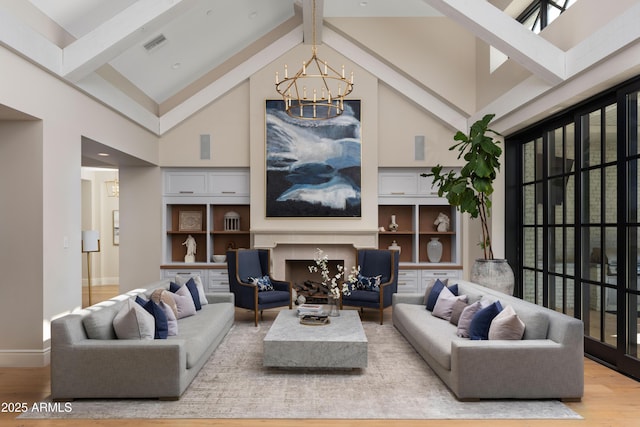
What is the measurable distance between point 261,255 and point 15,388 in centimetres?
398

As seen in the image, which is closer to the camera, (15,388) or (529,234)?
(15,388)

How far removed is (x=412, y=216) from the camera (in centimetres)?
905

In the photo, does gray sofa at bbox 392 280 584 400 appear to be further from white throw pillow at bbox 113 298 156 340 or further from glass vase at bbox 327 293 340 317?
white throw pillow at bbox 113 298 156 340

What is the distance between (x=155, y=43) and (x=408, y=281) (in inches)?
213

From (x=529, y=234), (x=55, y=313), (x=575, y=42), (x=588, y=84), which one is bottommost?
(x=55, y=313)

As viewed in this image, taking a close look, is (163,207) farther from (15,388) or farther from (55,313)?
(15,388)

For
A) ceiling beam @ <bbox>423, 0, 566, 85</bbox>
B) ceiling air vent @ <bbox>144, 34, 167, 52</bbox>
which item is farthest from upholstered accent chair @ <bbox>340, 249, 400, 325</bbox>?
ceiling air vent @ <bbox>144, 34, 167, 52</bbox>

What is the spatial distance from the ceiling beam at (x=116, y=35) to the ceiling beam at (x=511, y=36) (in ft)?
9.83

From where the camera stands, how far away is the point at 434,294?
236 inches

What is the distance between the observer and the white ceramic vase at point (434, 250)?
28.8 feet

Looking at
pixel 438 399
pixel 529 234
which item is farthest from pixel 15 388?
pixel 529 234

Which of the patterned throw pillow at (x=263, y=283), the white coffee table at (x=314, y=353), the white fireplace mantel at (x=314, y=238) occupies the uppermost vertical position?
the white fireplace mantel at (x=314, y=238)

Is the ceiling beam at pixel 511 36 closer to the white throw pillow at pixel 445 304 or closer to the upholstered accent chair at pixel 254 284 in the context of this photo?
the white throw pillow at pixel 445 304

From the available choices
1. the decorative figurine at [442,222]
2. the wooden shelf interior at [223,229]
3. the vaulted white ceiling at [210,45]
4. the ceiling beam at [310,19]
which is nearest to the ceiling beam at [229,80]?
the vaulted white ceiling at [210,45]
